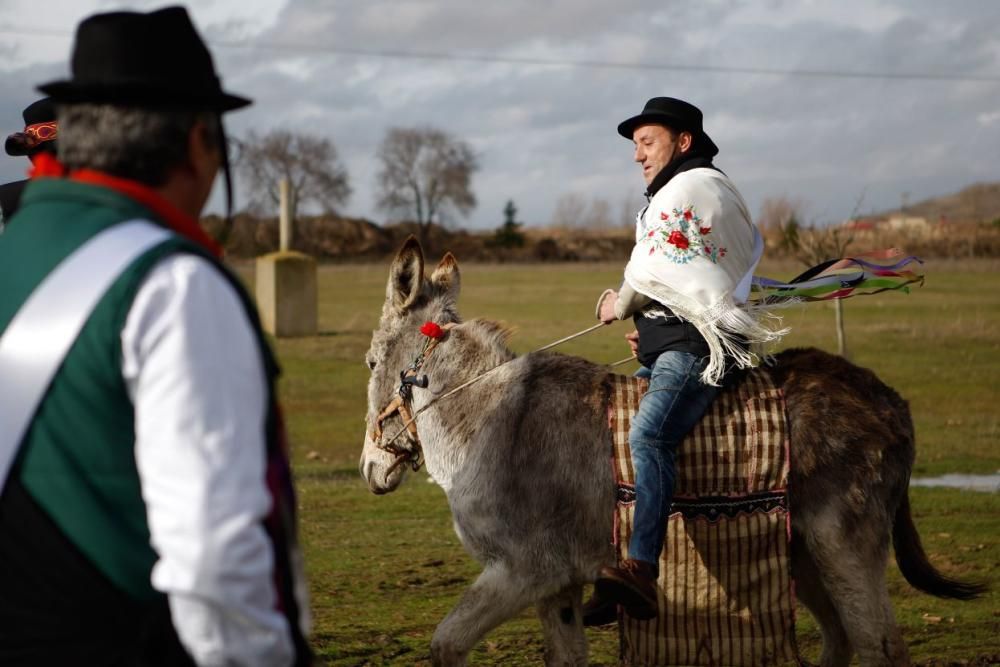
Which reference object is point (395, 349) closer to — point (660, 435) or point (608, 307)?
point (608, 307)

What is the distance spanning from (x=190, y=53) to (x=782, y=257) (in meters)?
40.5

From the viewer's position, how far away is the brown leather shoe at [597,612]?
5.44 metres

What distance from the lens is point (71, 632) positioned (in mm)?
2346

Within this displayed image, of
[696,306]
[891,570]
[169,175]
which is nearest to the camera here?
[169,175]

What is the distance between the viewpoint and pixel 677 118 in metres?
5.68

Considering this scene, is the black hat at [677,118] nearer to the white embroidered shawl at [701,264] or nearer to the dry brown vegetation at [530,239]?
the white embroidered shawl at [701,264]

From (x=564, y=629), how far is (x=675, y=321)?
62.9 inches

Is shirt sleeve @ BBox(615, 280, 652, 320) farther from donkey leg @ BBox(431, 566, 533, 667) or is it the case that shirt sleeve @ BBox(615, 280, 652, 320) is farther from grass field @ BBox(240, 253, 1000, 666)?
donkey leg @ BBox(431, 566, 533, 667)

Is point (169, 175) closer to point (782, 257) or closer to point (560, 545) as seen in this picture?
point (560, 545)

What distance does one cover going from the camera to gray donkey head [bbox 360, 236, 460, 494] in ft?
19.6

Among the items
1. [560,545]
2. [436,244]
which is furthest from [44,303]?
[436,244]

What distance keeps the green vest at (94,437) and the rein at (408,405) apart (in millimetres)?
3458

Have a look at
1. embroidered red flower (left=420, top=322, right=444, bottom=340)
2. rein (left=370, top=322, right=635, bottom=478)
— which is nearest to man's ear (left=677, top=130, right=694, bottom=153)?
rein (left=370, top=322, right=635, bottom=478)

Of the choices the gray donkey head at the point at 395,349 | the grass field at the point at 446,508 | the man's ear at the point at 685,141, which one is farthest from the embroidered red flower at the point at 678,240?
the gray donkey head at the point at 395,349
